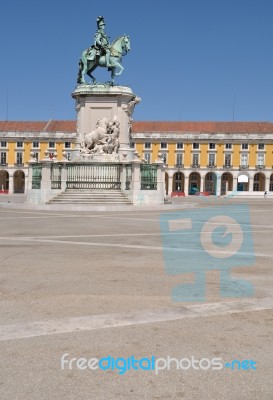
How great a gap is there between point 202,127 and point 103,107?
6669cm

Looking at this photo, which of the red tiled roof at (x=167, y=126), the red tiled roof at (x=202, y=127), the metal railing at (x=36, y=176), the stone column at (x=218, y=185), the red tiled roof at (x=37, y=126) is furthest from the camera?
the red tiled roof at (x=202, y=127)

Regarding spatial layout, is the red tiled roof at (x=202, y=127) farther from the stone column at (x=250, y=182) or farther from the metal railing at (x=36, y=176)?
the metal railing at (x=36, y=176)

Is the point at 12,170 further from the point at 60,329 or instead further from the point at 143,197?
the point at 60,329

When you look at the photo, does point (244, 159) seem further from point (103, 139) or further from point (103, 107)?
point (103, 139)

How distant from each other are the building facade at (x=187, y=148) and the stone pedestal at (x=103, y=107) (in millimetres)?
60155

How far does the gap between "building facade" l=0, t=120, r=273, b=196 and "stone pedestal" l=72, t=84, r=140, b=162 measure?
60.2 metres

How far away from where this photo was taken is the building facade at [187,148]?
93688mm

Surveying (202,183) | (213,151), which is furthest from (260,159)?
(202,183)

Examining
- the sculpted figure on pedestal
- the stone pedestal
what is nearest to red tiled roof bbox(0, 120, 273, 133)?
the stone pedestal

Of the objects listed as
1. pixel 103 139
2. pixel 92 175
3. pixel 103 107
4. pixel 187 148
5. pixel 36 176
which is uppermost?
pixel 103 107

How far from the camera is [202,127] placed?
97.0 meters

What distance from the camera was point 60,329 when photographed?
4566 mm

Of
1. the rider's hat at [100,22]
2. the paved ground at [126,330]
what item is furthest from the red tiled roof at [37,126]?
the paved ground at [126,330]

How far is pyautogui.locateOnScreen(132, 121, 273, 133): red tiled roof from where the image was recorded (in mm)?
95875
